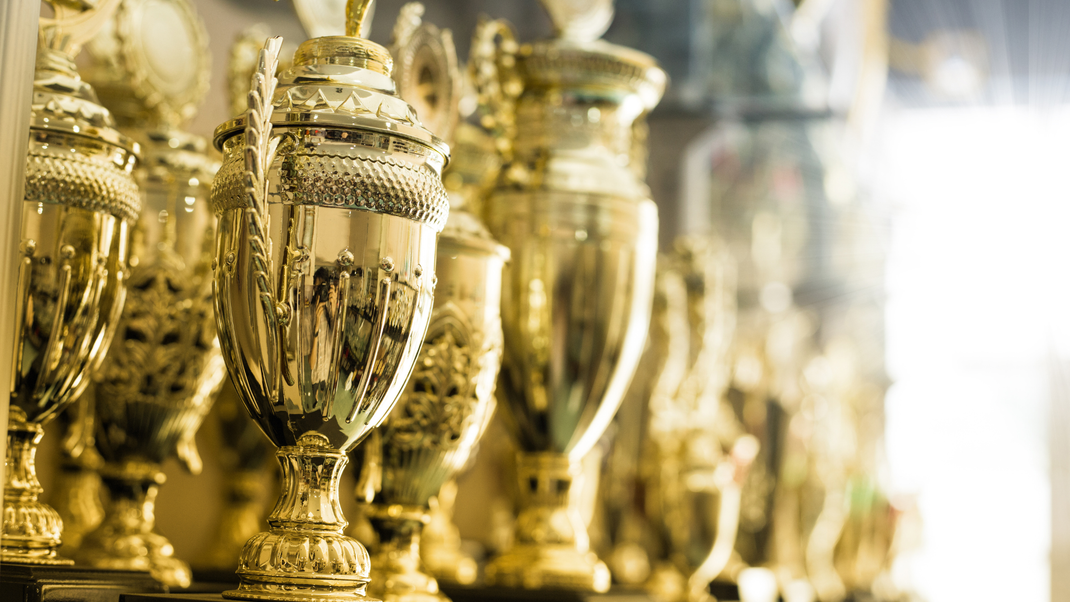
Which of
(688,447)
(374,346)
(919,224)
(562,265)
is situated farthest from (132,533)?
(919,224)

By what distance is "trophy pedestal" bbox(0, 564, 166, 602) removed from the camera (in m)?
0.65

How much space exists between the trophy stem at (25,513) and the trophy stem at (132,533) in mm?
126

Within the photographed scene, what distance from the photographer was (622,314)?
44.6 inches

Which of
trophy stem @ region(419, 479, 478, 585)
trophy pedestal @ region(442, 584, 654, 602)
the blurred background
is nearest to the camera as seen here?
trophy pedestal @ region(442, 584, 654, 602)

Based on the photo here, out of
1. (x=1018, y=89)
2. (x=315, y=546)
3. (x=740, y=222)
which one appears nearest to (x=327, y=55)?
(x=315, y=546)

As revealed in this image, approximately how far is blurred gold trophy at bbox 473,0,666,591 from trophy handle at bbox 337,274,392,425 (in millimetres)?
433

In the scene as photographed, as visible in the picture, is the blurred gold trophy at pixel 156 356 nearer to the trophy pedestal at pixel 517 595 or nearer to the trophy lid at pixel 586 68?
the trophy pedestal at pixel 517 595

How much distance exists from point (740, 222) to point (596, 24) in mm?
1736

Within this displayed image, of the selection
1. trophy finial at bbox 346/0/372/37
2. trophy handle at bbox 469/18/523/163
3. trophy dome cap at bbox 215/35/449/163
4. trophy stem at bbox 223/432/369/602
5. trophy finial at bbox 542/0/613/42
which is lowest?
trophy stem at bbox 223/432/369/602

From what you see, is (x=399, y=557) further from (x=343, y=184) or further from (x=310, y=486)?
(x=343, y=184)

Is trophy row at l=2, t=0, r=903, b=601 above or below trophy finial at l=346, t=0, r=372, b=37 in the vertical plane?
below

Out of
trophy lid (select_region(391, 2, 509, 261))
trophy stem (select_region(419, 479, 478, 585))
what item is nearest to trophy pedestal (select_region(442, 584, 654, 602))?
trophy stem (select_region(419, 479, 478, 585))

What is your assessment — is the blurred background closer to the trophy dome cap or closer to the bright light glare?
the bright light glare

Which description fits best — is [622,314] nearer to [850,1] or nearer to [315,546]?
[315,546]
